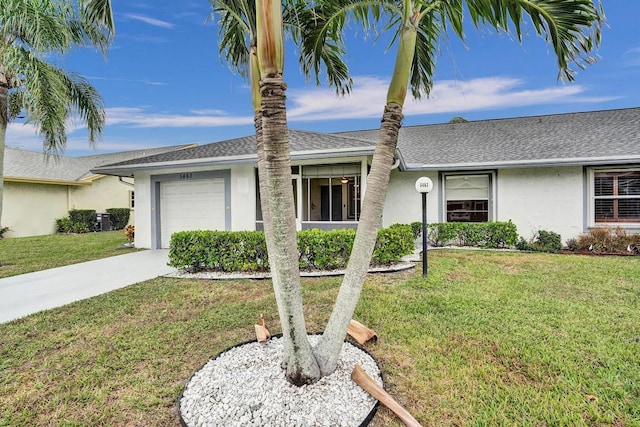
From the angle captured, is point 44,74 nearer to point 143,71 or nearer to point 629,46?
point 143,71

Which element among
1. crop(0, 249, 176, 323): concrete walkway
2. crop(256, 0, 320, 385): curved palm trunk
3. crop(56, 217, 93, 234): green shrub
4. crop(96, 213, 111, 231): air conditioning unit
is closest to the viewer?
crop(256, 0, 320, 385): curved palm trunk

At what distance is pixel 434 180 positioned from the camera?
11570 millimetres

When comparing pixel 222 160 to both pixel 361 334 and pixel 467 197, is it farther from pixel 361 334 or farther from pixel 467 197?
pixel 467 197

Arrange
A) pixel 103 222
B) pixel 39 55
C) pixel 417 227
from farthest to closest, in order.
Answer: pixel 103 222, pixel 417 227, pixel 39 55

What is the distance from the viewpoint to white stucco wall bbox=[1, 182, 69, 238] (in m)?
16.1

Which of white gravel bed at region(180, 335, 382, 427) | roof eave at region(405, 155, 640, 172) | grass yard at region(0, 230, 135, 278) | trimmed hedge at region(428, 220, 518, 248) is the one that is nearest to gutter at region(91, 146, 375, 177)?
grass yard at region(0, 230, 135, 278)

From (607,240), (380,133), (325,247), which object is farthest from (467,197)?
(380,133)

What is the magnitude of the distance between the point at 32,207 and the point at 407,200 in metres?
19.6

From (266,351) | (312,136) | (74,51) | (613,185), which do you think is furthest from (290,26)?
(613,185)

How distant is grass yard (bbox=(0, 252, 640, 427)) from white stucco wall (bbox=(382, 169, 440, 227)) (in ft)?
17.9

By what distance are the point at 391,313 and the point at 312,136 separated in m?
7.47

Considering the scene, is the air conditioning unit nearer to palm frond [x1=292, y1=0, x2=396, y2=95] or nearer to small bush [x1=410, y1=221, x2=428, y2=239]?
small bush [x1=410, y1=221, x2=428, y2=239]

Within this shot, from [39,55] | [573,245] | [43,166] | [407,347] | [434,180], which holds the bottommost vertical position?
[407,347]

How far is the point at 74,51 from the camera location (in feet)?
31.6
